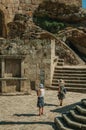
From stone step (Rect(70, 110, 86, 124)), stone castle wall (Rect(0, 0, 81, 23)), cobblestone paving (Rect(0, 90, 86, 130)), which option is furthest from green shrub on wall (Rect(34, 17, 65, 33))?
stone step (Rect(70, 110, 86, 124))

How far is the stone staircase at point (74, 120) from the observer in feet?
35.2

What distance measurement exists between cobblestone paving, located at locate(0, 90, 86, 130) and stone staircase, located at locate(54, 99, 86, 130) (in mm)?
304

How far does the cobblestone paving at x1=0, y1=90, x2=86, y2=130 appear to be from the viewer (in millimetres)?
11508

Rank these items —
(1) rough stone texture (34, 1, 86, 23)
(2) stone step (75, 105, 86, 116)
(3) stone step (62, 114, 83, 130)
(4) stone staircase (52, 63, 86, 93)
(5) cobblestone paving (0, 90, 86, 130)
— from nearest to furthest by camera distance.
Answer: (3) stone step (62, 114, 83, 130) → (2) stone step (75, 105, 86, 116) → (5) cobblestone paving (0, 90, 86, 130) → (4) stone staircase (52, 63, 86, 93) → (1) rough stone texture (34, 1, 86, 23)

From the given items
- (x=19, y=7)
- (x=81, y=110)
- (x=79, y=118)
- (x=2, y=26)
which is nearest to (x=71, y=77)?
(x=81, y=110)

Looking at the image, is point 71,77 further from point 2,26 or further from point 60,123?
point 2,26

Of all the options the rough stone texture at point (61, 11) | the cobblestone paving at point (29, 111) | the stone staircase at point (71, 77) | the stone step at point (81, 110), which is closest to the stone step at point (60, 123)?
the cobblestone paving at point (29, 111)

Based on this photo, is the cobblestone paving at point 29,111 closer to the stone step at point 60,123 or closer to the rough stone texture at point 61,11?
the stone step at point 60,123

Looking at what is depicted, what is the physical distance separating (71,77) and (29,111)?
6.55 meters

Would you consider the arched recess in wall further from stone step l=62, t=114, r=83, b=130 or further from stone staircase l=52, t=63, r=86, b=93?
stone step l=62, t=114, r=83, b=130

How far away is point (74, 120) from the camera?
443 inches

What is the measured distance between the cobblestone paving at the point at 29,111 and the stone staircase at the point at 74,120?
0.30 m

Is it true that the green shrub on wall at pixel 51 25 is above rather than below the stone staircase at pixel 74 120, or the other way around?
above

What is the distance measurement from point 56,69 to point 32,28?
6.98 metres
